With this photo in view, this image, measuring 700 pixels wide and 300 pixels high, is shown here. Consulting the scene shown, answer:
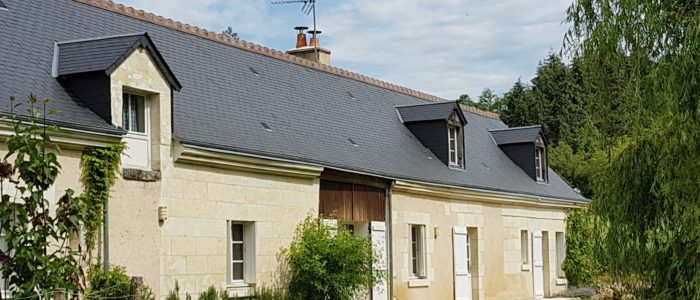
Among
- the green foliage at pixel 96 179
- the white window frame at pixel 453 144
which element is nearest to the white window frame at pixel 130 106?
the green foliage at pixel 96 179

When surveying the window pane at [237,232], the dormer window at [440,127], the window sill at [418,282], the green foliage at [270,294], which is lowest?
the window sill at [418,282]

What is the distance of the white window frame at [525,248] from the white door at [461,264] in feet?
10.1

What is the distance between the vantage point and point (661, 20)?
35.9 ft

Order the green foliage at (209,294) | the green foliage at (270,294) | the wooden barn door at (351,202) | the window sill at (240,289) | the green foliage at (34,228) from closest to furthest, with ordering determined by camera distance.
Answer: the green foliage at (34,228) < the green foliage at (209,294) < the window sill at (240,289) < the green foliage at (270,294) < the wooden barn door at (351,202)

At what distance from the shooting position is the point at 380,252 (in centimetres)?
1861

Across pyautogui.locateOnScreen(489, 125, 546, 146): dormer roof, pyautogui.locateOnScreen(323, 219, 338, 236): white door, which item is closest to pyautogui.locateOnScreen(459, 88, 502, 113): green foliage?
pyautogui.locateOnScreen(489, 125, 546, 146): dormer roof

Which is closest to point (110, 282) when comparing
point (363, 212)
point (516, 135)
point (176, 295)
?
point (176, 295)

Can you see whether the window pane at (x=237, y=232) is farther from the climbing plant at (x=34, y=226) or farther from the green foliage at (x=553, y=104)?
the green foliage at (x=553, y=104)

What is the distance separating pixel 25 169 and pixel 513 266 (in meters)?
17.2

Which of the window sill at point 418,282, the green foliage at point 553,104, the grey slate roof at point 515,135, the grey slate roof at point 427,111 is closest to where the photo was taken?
the window sill at point 418,282

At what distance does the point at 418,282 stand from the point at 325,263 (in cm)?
434

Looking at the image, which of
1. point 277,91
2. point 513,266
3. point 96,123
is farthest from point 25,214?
point 513,266

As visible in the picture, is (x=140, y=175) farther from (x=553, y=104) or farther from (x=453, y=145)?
(x=553, y=104)

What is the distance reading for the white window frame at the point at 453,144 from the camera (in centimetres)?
2271
